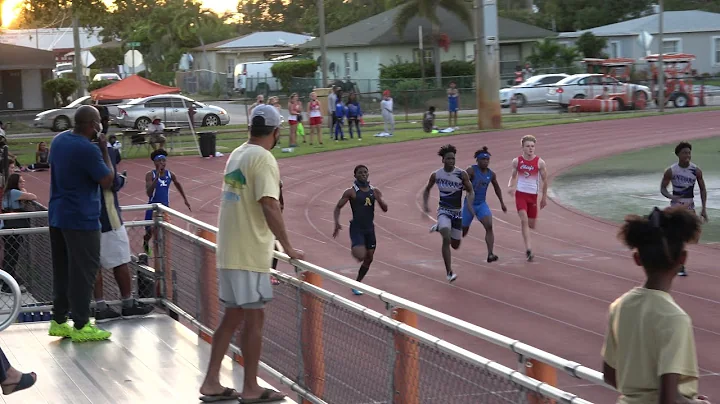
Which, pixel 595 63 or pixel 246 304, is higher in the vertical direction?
pixel 595 63

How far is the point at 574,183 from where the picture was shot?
25.0 meters

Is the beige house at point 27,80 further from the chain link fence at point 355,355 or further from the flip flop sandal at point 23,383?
the flip flop sandal at point 23,383

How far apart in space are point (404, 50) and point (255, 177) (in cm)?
5721

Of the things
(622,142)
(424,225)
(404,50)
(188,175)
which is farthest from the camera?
(404,50)

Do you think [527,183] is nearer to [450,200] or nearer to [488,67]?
[450,200]

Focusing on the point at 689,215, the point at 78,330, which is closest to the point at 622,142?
the point at 78,330

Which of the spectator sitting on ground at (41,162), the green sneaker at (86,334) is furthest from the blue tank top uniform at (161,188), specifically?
the spectator sitting on ground at (41,162)

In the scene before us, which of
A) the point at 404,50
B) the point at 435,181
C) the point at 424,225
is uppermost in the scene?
the point at 404,50

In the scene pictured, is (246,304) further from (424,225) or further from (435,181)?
(424,225)

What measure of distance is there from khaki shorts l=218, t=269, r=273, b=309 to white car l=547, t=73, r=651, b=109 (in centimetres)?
4239

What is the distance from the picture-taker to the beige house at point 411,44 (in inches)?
2458

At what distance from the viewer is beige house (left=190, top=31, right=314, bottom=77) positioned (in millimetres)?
83188

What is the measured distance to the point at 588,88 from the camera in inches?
1870

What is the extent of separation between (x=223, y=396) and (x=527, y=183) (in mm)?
9430
